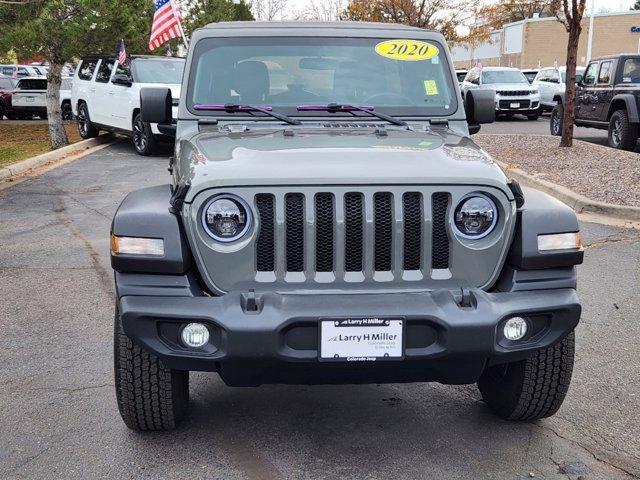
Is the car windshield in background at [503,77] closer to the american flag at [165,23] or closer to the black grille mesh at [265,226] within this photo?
the american flag at [165,23]

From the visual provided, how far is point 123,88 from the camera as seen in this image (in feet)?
50.6

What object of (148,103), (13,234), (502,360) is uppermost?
(148,103)

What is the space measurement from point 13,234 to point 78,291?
100.0 inches

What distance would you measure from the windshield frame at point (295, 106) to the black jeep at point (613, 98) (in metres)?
10.8

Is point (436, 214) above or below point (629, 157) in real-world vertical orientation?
above

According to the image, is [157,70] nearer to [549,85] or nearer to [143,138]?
[143,138]

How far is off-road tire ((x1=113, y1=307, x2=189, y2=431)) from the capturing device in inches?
132

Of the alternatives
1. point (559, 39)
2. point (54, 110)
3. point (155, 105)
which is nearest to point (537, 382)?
point (155, 105)

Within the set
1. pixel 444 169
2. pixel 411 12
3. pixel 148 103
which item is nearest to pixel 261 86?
pixel 148 103

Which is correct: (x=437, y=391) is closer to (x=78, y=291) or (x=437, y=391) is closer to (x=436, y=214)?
(x=436, y=214)

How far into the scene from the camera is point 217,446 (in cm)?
356

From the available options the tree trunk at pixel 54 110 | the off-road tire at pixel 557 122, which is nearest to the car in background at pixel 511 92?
the off-road tire at pixel 557 122

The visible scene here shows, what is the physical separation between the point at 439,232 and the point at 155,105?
2232 mm

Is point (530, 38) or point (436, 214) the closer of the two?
point (436, 214)
